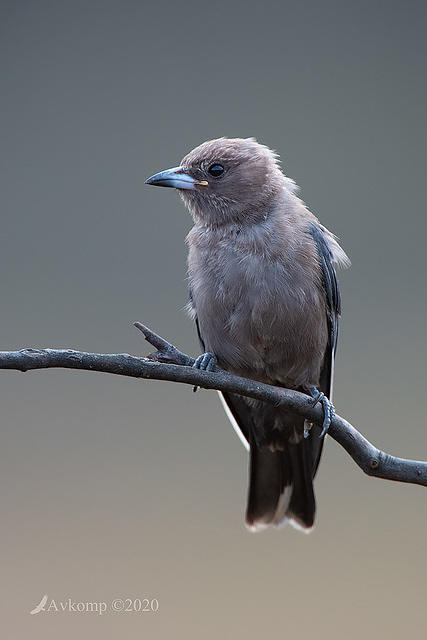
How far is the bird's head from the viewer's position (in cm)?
365

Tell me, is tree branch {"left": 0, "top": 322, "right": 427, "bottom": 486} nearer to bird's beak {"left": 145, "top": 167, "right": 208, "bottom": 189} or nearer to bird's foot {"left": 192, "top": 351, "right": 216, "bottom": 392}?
bird's foot {"left": 192, "top": 351, "right": 216, "bottom": 392}

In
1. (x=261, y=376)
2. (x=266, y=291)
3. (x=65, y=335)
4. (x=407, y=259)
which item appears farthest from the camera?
(x=407, y=259)

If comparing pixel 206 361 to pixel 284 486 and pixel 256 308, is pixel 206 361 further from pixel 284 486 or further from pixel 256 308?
pixel 284 486

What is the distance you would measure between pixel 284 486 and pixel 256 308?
0.99 meters

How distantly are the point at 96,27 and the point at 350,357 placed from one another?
302cm

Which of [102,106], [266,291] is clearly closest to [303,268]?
[266,291]

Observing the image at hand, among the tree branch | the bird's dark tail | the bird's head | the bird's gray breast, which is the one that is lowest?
the tree branch

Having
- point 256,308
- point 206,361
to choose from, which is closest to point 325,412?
point 256,308

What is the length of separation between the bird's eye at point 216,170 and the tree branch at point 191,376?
1111mm

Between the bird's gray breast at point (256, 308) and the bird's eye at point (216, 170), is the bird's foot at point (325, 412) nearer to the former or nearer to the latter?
the bird's gray breast at point (256, 308)

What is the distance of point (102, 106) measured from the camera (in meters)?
6.69

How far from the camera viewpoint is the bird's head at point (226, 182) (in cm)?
365

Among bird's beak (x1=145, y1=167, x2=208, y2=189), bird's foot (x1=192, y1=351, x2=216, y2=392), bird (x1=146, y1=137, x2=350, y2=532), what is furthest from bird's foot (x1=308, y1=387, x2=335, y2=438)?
bird's beak (x1=145, y1=167, x2=208, y2=189)

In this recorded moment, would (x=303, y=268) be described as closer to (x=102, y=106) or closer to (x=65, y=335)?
(x=65, y=335)
